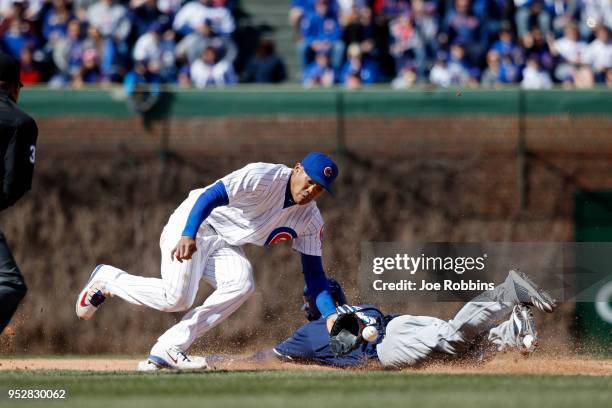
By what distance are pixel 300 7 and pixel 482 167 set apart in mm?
5018

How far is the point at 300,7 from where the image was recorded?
52.3 ft

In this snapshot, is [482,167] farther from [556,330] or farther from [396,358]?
[396,358]

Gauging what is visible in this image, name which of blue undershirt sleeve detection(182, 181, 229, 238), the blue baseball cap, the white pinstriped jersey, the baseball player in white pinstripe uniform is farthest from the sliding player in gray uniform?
blue undershirt sleeve detection(182, 181, 229, 238)

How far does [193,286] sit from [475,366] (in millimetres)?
2344

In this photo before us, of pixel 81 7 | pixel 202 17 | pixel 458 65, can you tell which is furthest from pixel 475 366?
pixel 81 7

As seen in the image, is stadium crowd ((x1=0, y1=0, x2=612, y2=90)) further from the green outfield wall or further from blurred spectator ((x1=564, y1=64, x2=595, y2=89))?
the green outfield wall

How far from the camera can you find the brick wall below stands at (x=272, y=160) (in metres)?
11.9

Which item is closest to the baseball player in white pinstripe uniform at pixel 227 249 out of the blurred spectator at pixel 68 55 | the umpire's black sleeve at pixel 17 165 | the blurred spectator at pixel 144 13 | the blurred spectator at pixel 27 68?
the umpire's black sleeve at pixel 17 165

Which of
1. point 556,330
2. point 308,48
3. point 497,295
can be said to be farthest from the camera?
point 308,48

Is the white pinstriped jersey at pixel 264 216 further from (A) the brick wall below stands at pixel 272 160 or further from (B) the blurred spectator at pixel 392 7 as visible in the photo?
(B) the blurred spectator at pixel 392 7

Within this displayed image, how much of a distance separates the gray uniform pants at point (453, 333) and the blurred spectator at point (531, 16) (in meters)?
7.57

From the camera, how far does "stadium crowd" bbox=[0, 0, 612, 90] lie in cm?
1454

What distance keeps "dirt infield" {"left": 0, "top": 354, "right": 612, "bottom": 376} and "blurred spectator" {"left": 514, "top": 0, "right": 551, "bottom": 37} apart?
19.7ft

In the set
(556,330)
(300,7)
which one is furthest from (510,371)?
(300,7)
